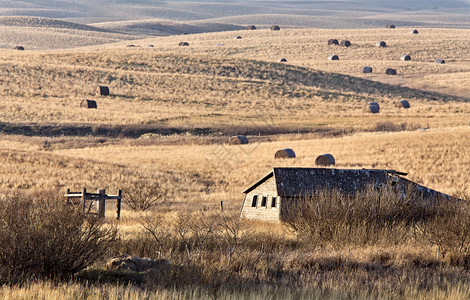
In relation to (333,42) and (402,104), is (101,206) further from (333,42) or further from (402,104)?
(333,42)

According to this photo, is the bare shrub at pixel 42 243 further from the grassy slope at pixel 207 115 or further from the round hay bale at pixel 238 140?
the round hay bale at pixel 238 140

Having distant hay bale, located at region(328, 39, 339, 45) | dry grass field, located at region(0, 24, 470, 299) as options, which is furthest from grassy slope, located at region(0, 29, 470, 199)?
distant hay bale, located at region(328, 39, 339, 45)

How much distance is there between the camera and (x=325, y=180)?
2294cm

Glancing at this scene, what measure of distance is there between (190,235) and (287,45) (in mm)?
99242

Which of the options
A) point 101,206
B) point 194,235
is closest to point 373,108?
point 101,206

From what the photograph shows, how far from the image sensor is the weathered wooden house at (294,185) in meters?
22.3

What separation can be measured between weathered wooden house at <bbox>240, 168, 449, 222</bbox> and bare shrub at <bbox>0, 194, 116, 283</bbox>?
12.1 meters

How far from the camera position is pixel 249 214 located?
76.5ft

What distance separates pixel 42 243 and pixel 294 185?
44.9 feet

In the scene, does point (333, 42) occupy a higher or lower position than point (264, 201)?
higher

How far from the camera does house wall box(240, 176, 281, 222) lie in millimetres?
22562

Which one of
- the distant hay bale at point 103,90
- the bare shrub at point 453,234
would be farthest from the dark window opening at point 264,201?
the distant hay bale at point 103,90

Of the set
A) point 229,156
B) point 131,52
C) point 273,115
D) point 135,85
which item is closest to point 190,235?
point 229,156

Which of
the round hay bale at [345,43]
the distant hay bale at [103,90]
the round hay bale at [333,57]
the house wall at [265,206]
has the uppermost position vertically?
the round hay bale at [345,43]
